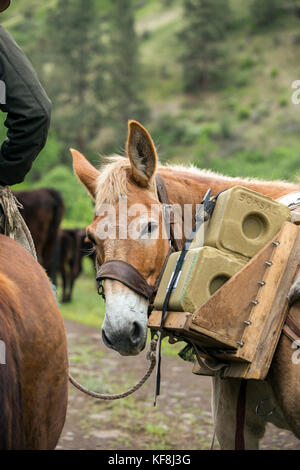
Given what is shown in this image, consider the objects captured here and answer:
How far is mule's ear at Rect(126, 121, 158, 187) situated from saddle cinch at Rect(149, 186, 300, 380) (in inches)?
16.8

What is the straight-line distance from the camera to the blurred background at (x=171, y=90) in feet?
125

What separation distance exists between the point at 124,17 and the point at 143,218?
42.6 meters

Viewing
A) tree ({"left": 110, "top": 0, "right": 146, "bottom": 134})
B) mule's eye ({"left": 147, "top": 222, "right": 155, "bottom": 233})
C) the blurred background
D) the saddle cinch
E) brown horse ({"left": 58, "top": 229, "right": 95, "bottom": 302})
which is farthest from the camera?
tree ({"left": 110, "top": 0, "right": 146, "bottom": 134})

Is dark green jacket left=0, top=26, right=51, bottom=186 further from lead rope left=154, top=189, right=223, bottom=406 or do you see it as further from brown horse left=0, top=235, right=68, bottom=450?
lead rope left=154, top=189, right=223, bottom=406

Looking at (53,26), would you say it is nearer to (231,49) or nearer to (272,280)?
(231,49)

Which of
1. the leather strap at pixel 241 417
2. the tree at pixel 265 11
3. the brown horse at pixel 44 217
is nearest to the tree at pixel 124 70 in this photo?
the tree at pixel 265 11

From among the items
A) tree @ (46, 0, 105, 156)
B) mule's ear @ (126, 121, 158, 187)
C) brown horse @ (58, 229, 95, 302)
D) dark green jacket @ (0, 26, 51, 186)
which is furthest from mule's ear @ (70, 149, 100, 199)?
tree @ (46, 0, 105, 156)

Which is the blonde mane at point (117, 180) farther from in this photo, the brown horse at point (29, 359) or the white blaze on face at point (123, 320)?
the brown horse at point (29, 359)

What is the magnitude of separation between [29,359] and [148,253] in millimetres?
914

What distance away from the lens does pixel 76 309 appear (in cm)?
1162

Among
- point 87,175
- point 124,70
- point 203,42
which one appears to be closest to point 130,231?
point 87,175

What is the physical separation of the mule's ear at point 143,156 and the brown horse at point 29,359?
835 mm

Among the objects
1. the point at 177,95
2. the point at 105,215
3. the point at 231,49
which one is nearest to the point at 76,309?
the point at 105,215

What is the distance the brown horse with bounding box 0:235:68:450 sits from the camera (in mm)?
1805
